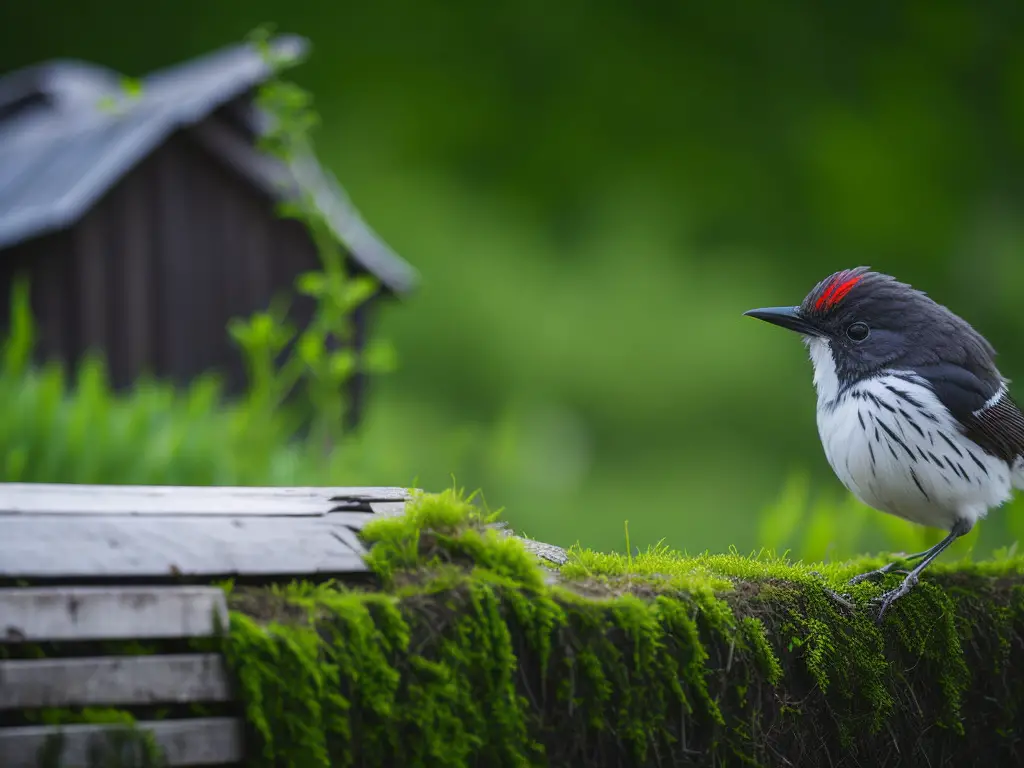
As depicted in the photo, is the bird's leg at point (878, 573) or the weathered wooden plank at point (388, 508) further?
the bird's leg at point (878, 573)

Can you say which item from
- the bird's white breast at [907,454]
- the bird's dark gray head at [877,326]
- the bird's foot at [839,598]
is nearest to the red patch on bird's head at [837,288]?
the bird's dark gray head at [877,326]

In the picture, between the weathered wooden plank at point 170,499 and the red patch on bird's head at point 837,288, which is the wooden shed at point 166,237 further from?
the weathered wooden plank at point 170,499

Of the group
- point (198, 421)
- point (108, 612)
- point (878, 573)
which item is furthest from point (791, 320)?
point (198, 421)

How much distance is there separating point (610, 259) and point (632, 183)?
1.64 m

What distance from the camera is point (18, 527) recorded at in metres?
1.68

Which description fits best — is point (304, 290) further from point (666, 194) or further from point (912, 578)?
point (666, 194)

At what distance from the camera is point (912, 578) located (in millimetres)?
2557

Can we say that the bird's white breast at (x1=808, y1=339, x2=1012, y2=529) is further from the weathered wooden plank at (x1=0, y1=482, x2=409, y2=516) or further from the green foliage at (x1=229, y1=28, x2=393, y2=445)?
the green foliage at (x1=229, y1=28, x2=393, y2=445)

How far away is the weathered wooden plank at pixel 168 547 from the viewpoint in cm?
167

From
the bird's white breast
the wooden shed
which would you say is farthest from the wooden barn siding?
the bird's white breast

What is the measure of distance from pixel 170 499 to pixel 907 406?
168 cm

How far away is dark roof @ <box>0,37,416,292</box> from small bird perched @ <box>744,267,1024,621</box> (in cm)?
375

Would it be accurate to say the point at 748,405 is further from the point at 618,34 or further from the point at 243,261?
the point at 243,261

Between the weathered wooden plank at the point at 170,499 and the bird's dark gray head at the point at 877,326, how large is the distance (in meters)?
1.22
